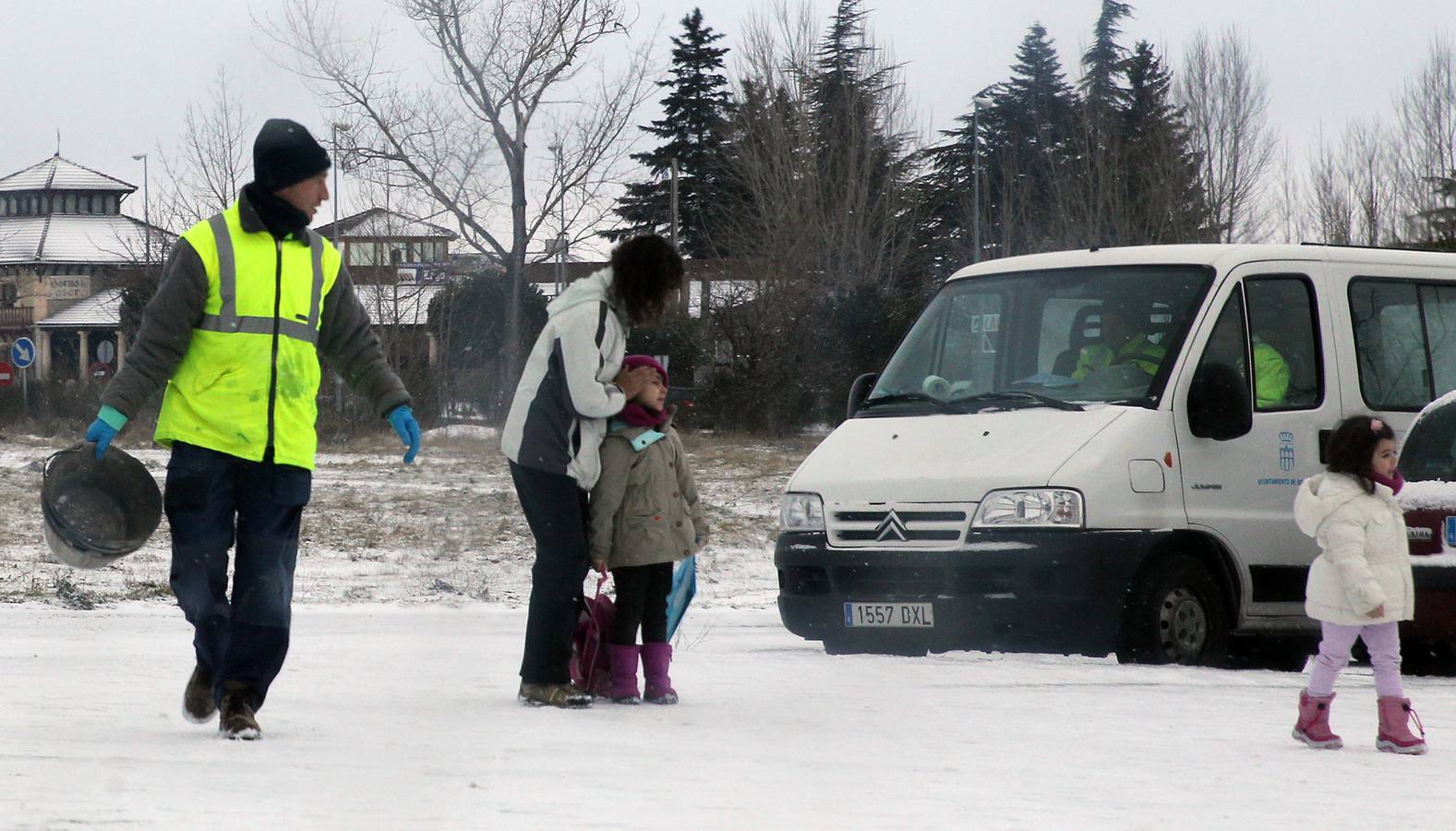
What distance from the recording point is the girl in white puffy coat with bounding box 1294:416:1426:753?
6.52 metres

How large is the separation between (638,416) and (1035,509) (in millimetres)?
2378

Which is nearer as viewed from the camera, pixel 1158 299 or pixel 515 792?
pixel 515 792

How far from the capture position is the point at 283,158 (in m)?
5.89

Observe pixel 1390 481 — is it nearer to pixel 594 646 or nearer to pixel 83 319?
pixel 594 646

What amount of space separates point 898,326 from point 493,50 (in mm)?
14127

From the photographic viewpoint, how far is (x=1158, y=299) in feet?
30.6

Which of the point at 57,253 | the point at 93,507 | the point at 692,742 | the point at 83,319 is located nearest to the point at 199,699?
the point at 93,507

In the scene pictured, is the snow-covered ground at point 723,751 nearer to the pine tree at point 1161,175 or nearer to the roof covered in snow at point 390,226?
the roof covered in snow at point 390,226

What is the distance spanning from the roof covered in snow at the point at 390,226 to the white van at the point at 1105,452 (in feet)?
80.5

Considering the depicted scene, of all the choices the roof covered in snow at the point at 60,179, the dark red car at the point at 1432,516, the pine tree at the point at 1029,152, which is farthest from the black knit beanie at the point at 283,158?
the roof covered in snow at the point at 60,179

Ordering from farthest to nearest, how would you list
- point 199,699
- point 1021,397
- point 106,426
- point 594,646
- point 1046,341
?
point 1046,341
point 1021,397
point 594,646
point 199,699
point 106,426

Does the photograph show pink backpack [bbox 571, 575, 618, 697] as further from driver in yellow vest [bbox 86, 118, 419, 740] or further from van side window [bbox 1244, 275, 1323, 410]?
van side window [bbox 1244, 275, 1323, 410]

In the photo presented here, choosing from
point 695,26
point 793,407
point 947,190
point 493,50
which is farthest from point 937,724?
point 695,26

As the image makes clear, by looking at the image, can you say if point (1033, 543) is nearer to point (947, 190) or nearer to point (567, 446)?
point (567, 446)
